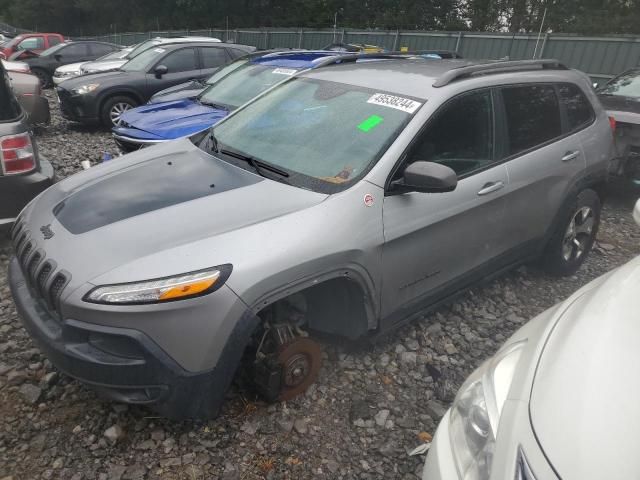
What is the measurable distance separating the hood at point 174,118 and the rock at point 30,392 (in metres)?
A: 3.43

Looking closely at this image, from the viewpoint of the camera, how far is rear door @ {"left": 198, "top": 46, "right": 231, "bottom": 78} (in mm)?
9836

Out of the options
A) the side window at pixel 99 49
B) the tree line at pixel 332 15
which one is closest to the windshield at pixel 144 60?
the side window at pixel 99 49

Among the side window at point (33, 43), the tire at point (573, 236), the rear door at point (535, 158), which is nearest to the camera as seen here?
the rear door at point (535, 158)

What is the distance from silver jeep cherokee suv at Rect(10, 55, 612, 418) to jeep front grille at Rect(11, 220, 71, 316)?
1 centimetres

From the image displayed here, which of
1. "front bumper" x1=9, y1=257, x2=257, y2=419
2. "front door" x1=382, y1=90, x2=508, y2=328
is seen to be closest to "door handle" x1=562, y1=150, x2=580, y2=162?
"front door" x1=382, y1=90, x2=508, y2=328

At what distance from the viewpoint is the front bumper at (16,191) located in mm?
3541

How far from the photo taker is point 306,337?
255 centimetres

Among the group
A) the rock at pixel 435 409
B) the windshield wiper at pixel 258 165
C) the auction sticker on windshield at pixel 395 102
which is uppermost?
the auction sticker on windshield at pixel 395 102

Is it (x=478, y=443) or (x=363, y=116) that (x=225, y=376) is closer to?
(x=478, y=443)

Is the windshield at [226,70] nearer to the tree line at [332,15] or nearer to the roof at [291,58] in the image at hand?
the roof at [291,58]

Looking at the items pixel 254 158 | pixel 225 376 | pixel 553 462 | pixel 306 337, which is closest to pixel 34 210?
pixel 254 158

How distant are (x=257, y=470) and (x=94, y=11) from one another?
50087mm

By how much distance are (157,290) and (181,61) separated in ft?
28.7

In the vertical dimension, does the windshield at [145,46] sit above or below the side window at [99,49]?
above
